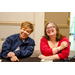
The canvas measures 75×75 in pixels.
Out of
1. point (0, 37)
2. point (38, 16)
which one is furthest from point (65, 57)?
point (0, 37)

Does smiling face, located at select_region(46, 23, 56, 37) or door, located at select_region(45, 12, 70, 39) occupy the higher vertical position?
door, located at select_region(45, 12, 70, 39)

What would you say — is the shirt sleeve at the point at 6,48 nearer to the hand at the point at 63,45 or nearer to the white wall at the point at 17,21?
the hand at the point at 63,45

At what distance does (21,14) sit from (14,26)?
1.12 feet

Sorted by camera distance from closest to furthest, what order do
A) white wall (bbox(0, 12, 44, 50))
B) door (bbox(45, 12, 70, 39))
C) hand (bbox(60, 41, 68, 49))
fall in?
1. hand (bbox(60, 41, 68, 49))
2. white wall (bbox(0, 12, 44, 50))
3. door (bbox(45, 12, 70, 39))

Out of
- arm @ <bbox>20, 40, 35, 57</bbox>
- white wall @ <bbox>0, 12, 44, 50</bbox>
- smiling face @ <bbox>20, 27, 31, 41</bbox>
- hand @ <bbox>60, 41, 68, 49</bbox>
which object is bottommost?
arm @ <bbox>20, 40, 35, 57</bbox>

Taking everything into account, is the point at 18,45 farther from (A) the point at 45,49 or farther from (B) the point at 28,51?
(A) the point at 45,49

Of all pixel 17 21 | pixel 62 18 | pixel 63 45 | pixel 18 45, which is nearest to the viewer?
pixel 63 45

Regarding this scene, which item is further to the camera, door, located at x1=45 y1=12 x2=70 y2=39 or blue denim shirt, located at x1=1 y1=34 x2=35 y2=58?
door, located at x1=45 y1=12 x2=70 y2=39

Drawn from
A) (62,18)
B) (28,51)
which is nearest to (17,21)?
(62,18)

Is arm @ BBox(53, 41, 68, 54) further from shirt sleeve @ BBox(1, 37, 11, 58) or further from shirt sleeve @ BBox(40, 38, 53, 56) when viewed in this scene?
shirt sleeve @ BBox(1, 37, 11, 58)

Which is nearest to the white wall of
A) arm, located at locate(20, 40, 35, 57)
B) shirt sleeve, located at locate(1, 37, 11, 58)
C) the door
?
the door

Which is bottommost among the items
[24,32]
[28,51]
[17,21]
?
[28,51]

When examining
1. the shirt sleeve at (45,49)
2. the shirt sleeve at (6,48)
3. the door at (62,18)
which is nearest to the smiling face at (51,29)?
the shirt sleeve at (45,49)
